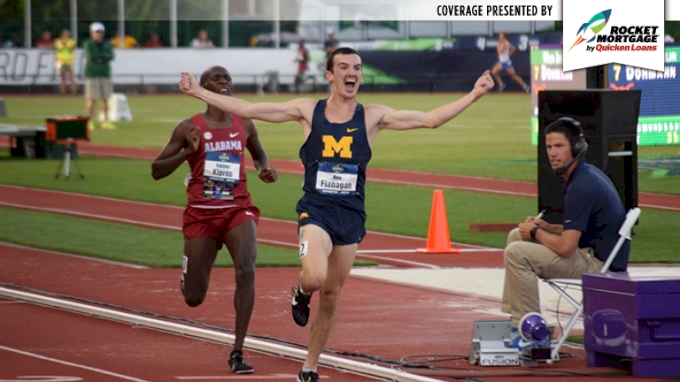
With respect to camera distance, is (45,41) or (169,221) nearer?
(169,221)

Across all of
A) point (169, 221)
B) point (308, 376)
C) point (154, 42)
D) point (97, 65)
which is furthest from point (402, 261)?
point (154, 42)

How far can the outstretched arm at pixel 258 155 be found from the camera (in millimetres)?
9398

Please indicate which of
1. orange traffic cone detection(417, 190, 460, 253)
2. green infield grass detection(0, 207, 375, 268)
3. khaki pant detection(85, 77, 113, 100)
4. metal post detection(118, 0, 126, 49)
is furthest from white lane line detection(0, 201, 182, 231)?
metal post detection(118, 0, 126, 49)

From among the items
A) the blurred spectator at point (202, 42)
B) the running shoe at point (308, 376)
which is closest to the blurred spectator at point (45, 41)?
the blurred spectator at point (202, 42)

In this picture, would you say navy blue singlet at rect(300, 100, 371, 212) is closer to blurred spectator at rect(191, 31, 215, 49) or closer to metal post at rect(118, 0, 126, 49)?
metal post at rect(118, 0, 126, 49)

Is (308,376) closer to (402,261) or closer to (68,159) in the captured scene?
(402,261)

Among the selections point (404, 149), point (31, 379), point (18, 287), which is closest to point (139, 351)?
point (31, 379)

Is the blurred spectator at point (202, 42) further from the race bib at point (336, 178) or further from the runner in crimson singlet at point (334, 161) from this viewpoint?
the race bib at point (336, 178)

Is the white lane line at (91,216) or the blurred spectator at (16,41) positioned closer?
the white lane line at (91,216)

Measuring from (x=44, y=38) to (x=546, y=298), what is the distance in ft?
141

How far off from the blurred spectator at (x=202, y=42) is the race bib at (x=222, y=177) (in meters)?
43.0

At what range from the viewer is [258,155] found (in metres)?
9.71

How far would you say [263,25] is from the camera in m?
54.5

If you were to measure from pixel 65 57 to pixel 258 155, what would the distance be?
40.1 metres
